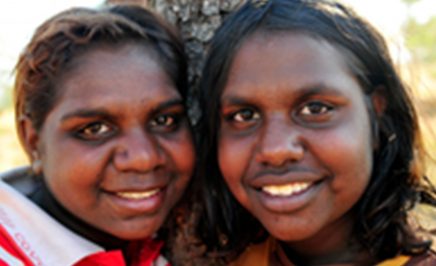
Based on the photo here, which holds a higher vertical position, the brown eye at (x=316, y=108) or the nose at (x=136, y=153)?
the brown eye at (x=316, y=108)

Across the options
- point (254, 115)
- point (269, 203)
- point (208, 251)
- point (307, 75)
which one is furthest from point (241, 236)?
point (307, 75)

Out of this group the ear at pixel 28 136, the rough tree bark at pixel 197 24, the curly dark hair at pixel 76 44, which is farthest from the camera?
the rough tree bark at pixel 197 24

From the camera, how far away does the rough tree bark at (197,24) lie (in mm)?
2461

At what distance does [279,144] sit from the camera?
1.97m

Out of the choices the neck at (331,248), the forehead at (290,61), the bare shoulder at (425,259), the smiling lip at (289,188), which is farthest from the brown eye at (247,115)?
the bare shoulder at (425,259)

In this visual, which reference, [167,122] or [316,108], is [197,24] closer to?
[167,122]

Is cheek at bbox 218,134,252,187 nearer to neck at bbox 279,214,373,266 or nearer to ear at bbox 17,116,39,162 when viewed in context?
neck at bbox 279,214,373,266

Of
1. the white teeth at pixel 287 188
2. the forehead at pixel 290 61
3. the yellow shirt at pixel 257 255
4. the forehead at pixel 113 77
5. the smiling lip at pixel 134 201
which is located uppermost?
the forehead at pixel 290 61

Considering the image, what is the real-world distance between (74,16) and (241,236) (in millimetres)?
1108

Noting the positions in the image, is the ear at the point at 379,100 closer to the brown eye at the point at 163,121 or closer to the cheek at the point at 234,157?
the cheek at the point at 234,157

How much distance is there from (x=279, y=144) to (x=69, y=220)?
0.95 meters

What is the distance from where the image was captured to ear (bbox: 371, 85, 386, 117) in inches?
87.3

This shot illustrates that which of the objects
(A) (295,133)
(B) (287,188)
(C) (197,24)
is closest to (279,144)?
(A) (295,133)

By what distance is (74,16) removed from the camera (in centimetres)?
225
